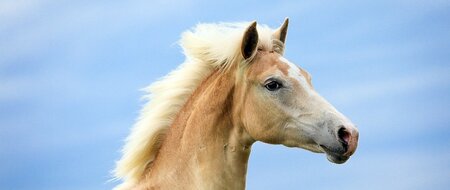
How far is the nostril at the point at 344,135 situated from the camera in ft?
25.0

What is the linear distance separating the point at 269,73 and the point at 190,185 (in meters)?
1.28

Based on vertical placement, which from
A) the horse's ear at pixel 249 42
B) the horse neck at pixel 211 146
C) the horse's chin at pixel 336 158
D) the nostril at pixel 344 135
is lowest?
the horse's chin at pixel 336 158

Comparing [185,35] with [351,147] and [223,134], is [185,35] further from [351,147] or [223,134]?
[351,147]

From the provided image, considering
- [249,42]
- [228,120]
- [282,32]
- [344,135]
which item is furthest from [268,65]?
[344,135]

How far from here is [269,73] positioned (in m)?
8.09

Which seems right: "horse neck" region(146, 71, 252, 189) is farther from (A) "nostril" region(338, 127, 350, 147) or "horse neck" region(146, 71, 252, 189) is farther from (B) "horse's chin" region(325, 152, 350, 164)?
(A) "nostril" region(338, 127, 350, 147)

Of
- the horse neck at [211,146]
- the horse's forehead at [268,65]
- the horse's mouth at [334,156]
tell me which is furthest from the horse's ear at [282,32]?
the horse's mouth at [334,156]

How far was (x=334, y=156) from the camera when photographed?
25.6ft

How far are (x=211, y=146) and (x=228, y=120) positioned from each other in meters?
0.30

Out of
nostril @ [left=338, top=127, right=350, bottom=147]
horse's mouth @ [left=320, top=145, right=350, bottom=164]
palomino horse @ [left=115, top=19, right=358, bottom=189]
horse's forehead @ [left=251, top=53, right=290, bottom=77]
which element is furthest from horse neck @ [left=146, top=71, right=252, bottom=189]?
nostril @ [left=338, top=127, right=350, bottom=147]

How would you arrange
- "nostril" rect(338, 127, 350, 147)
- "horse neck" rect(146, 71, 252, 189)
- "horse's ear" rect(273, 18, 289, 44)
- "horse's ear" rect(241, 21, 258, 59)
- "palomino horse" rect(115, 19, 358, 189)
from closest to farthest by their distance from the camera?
1. "nostril" rect(338, 127, 350, 147)
2. "palomino horse" rect(115, 19, 358, 189)
3. "horse neck" rect(146, 71, 252, 189)
4. "horse's ear" rect(241, 21, 258, 59)
5. "horse's ear" rect(273, 18, 289, 44)

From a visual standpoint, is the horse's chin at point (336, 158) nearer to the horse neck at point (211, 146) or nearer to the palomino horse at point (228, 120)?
the palomino horse at point (228, 120)

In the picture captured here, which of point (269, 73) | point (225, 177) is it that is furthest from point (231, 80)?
point (225, 177)

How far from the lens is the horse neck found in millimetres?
8070
